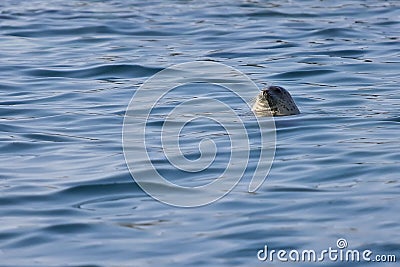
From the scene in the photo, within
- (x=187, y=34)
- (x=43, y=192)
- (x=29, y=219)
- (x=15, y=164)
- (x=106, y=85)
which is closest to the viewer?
(x=29, y=219)

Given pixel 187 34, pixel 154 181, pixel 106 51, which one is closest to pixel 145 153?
pixel 154 181

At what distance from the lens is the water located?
7316 millimetres

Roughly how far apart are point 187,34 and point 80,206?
8.71 meters

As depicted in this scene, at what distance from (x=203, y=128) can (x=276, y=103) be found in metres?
0.86

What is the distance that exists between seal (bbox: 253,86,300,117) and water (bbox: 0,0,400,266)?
0.19 meters

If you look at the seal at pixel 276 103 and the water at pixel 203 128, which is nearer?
the water at pixel 203 128

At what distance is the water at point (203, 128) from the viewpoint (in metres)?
7.32

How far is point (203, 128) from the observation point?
10914mm

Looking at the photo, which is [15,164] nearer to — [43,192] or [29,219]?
[43,192]

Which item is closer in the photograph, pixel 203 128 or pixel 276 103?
pixel 203 128

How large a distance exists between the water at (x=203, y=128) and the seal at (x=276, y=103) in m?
0.19

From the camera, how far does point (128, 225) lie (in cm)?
761

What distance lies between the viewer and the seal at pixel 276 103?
11375 mm

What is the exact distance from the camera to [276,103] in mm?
11359
